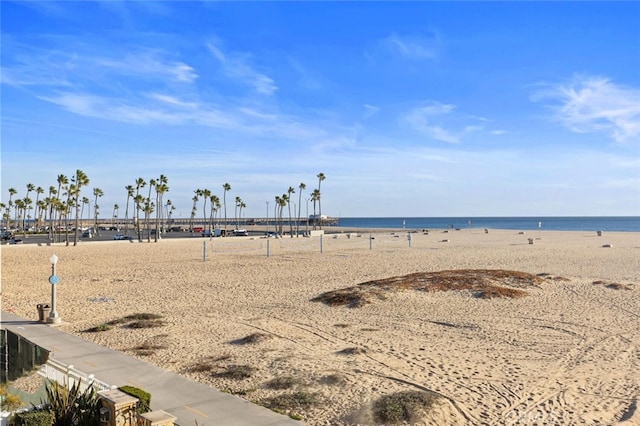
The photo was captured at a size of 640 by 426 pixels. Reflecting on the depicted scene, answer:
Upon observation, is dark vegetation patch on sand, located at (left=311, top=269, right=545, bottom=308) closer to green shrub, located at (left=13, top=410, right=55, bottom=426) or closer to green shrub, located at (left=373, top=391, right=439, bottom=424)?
green shrub, located at (left=373, top=391, right=439, bottom=424)

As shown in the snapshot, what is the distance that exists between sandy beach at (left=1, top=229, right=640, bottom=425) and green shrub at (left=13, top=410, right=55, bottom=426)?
3403 mm

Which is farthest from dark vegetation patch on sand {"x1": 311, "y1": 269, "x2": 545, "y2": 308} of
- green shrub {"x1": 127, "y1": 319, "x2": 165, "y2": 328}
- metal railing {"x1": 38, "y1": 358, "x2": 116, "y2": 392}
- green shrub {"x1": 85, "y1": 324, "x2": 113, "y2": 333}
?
metal railing {"x1": 38, "y1": 358, "x2": 116, "y2": 392}

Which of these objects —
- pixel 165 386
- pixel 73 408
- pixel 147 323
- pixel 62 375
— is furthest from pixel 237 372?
pixel 147 323

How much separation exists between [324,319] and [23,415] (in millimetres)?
10843

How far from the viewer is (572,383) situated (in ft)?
34.0

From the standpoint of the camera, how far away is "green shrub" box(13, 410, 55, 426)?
654 cm

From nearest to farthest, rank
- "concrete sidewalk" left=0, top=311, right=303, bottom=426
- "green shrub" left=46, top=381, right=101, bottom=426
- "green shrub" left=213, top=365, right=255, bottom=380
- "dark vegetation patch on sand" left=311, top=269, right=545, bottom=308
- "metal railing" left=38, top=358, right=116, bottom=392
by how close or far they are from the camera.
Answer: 1. "green shrub" left=46, top=381, right=101, bottom=426
2. "concrete sidewalk" left=0, top=311, right=303, bottom=426
3. "metal railing" left=38, top=358, right=116, bottom=392
4. "green shrub" left=213, top=365, right=255, bottom=380
5. "dark vegetation patch on sand" left=311, top=269, right=545, bottom=308

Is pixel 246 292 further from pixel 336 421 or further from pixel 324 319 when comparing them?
pixel 336 421

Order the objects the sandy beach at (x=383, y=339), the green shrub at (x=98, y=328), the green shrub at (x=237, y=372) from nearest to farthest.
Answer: the sandy beach at (x=383, y=339), the green shrub at (x=237, y=372), the green shrub at (x=98, y=328)

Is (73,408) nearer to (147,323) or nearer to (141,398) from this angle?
(141,398)

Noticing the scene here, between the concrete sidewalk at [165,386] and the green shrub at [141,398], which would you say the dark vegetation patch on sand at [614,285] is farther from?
the green shrub at [141,398]

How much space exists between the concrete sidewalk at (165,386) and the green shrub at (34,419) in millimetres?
1651

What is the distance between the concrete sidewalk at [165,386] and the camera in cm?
770

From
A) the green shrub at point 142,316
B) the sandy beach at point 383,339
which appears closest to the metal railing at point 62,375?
the sandy beach at point 383,339
